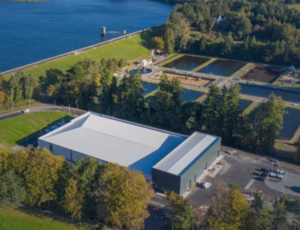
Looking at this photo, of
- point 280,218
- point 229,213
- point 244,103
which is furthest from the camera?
point 244,103

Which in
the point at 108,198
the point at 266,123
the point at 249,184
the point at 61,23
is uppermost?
the point at 61,23

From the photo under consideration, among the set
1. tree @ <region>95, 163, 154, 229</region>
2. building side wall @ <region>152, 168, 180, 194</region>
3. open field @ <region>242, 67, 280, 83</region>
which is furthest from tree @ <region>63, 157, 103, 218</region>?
open field @ <region>242, 67, 280, 83</region>

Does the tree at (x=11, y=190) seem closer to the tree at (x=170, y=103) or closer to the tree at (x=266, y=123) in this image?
the tree at (x=170, y=103)

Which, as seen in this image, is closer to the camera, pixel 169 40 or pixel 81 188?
pixel 81 188

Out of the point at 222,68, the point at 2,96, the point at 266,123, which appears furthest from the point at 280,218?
the point at 222,68

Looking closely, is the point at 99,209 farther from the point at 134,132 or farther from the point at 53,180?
the point at 134,132

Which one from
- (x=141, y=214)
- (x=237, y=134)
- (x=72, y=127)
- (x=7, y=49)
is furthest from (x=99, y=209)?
(x=7, y=49)

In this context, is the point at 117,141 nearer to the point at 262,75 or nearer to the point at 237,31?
the point at 262,75

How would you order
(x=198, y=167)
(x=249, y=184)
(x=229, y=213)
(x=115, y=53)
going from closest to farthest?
(x=229, y=213), (x=249, y=184), (x=198, y=167), (x=115, y=53)

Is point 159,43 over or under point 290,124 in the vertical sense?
over
